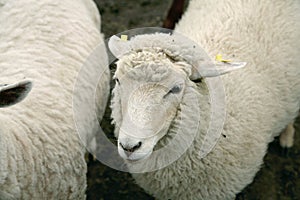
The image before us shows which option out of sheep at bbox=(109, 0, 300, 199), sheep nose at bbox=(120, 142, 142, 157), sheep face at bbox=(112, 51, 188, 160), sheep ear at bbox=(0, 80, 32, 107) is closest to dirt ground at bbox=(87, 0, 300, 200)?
sheep at bbox=(109, 0, 300, 199)

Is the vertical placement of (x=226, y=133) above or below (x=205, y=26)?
below

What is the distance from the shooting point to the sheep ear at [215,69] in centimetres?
229

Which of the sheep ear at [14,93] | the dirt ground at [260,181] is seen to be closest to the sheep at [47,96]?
the sheep ear at [14,93]

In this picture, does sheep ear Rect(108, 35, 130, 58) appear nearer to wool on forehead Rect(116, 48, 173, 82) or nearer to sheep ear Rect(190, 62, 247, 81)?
wool on forehead Rect(116, 48, 173, 82)

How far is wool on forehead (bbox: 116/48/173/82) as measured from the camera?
219cm

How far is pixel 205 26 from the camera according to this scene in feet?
10.2

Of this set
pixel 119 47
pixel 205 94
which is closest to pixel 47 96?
pixel 119 47

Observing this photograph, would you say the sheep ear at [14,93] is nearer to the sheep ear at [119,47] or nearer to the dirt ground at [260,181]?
the sheep ear at [119,47]

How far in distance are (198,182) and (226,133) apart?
Result: 35 centimetres

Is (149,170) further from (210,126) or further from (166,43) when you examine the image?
(166,43)

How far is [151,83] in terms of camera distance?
85.9 inches

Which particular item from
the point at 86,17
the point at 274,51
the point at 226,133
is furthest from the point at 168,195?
the point at 86,17

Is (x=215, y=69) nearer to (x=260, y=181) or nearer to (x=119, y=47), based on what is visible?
(x=119, y=47)

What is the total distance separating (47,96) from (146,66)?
819mm
